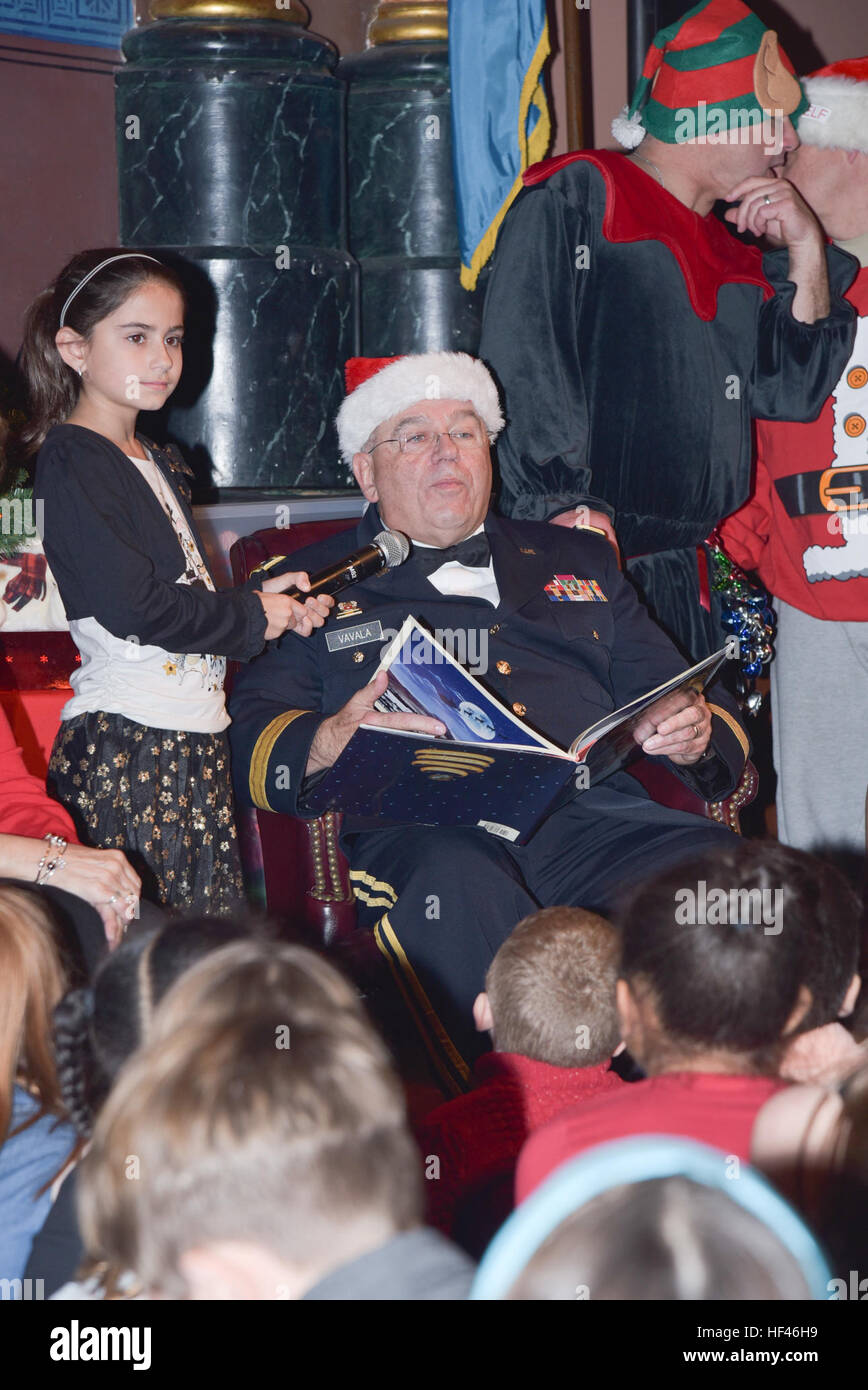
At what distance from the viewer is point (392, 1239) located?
922mm

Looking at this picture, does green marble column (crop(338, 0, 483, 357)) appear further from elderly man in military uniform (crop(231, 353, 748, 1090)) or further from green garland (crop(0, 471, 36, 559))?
green garland (crop(0, 471, 36, 559))

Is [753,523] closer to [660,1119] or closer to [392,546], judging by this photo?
[392,546]

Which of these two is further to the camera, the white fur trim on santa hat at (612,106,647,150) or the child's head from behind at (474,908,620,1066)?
the white fur trim on santa hat at (612,106,647,150)

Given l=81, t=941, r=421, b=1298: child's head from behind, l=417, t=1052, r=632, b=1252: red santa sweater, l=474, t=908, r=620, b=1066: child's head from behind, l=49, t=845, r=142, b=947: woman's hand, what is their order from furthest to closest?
l=49, t=845, r=142, b=947: woman's hand → l=474, t=908, r=620, b=1066: child's head from behind → l=417, t=1052, r=632, b=1252: red santa sweater → l=81, t=941, r=421, b=1298: child's head from behind

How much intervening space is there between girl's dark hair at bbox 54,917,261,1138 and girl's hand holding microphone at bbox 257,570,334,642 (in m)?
0.90

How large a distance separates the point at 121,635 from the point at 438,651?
50 centimetres

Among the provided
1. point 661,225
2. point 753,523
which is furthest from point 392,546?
point 753,523

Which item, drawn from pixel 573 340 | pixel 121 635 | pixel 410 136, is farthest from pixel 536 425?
pixel 410 136

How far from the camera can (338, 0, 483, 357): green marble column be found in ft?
12.7

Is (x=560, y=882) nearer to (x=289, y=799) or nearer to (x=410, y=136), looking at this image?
(x=289, y=799)

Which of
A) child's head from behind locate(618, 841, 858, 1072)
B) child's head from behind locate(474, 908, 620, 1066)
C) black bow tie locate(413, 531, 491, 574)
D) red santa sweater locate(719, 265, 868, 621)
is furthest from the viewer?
red santa sweater locate(719, 265, 868, 621)

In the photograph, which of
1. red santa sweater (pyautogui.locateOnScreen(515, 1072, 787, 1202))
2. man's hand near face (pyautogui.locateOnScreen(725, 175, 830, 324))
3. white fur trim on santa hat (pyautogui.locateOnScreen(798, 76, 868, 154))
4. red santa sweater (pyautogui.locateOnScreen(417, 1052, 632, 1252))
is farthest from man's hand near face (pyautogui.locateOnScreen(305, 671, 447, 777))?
white fur trim on santa hat (pyautogui.locateOnScreen(798, 76, 868, 154))

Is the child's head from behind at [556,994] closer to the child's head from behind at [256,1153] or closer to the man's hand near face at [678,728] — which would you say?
the man's hand near face at [678,728]

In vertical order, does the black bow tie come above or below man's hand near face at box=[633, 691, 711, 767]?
above
